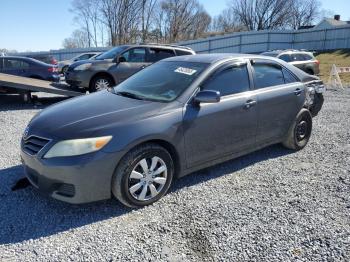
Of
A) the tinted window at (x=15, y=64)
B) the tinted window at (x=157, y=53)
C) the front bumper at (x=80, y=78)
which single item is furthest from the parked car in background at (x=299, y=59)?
the tinted window at (x=15, y=64)

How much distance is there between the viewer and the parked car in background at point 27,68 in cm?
1220

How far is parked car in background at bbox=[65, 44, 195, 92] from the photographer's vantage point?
978 centimetres

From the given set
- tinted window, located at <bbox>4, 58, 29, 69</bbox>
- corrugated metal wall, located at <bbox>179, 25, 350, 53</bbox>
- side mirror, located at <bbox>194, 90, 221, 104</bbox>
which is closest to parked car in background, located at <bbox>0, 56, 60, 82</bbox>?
tinted window, located at <bbox>4, 58, 29, 69</bbox>

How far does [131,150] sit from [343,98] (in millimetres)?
9816

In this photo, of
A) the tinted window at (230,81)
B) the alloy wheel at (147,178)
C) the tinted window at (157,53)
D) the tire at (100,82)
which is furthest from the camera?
the tinted window at (157,53)

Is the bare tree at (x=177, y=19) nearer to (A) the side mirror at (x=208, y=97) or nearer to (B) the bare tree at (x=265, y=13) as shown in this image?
(B) the bare tree at (x=265, y=13)

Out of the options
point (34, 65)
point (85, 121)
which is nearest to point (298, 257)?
point (85, 121)

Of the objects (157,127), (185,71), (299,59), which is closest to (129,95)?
(185,71)

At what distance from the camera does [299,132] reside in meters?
5.36

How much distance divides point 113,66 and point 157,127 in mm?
7089

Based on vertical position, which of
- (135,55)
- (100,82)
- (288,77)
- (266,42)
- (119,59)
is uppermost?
(266,42)

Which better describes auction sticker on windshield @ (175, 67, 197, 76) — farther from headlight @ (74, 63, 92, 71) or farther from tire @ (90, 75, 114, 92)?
headlight @ (74, 63, 92, 71)

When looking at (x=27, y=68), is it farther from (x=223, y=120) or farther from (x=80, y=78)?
(x=223, y=120)

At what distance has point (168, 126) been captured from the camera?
3547 mm
